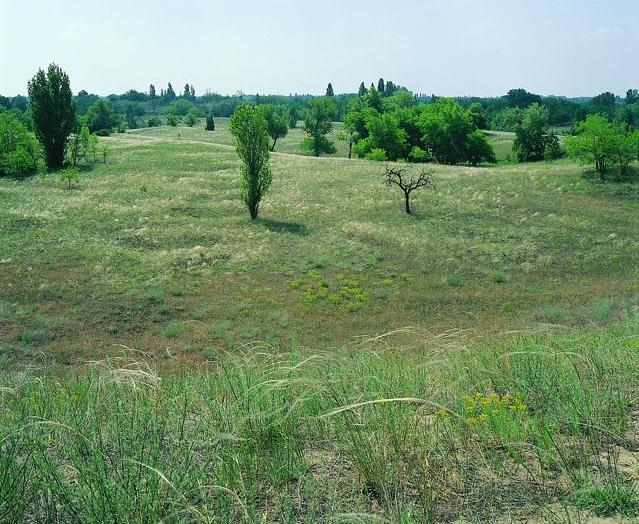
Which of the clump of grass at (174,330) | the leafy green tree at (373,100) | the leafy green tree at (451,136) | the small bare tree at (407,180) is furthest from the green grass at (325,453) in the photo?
the leafy green tree at (373,100)

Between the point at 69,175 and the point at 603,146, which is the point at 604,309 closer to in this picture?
the point at 603,146

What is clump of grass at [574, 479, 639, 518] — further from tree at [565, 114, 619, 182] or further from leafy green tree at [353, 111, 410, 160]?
leafy green tree at [353, 111, 410, 160]

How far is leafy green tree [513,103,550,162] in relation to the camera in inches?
3120

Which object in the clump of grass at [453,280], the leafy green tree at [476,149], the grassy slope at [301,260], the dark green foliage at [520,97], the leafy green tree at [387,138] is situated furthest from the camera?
the dark green foliage at [520,97]

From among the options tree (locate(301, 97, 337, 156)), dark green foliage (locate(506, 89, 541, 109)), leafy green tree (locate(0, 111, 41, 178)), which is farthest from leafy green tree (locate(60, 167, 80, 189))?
dark green foliage (locate(506, 89, 541, 109))

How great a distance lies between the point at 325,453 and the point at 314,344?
1572 cm

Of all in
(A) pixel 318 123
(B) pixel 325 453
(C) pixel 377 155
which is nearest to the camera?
(B) pixel 325 453

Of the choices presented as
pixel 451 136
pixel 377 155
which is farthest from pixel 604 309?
pixel 451 136

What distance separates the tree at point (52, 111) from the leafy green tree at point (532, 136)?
61002 millimetres

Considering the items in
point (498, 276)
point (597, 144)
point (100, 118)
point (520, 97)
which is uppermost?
point (520, 97)

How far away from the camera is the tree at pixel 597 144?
46531mm

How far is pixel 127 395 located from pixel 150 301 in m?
20.4

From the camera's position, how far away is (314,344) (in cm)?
1972

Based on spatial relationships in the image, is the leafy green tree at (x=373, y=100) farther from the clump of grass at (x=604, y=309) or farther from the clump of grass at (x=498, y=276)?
the clump of grass at (x=604, y=309)
